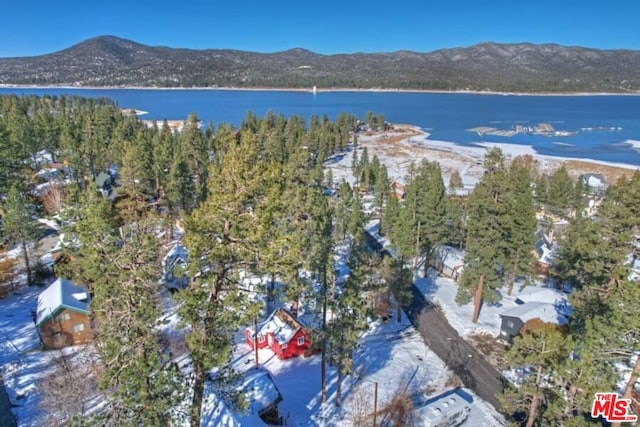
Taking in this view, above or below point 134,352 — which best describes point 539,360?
below

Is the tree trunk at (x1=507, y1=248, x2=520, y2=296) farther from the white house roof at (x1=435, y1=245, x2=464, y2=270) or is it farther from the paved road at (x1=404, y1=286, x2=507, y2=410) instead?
the paved road at (x1=404, y1=286, x2=507, y2=410)

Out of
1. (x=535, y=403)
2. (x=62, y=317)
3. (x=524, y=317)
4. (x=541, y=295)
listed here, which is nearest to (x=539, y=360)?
(x=535, y=403)

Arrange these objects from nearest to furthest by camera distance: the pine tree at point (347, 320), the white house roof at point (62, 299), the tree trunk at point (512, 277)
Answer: the pine tree at point (347, 320) < the white house roof at point (62, 299) < the tree trunk at point (512, 277)

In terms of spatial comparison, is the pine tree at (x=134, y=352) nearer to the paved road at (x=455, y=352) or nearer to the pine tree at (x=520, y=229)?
the paved road at (x=455, y=352)

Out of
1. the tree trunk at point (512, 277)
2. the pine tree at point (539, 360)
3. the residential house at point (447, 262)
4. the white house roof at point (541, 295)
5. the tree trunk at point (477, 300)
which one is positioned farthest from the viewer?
the residential house at point (447, 262)

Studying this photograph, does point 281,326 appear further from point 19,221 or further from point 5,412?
point 19,221

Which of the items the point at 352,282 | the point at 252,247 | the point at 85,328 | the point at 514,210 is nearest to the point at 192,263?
the point at 252,247

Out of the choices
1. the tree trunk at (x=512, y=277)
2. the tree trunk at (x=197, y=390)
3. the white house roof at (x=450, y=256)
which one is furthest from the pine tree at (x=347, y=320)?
the white house roof at (x=450, y=256)
